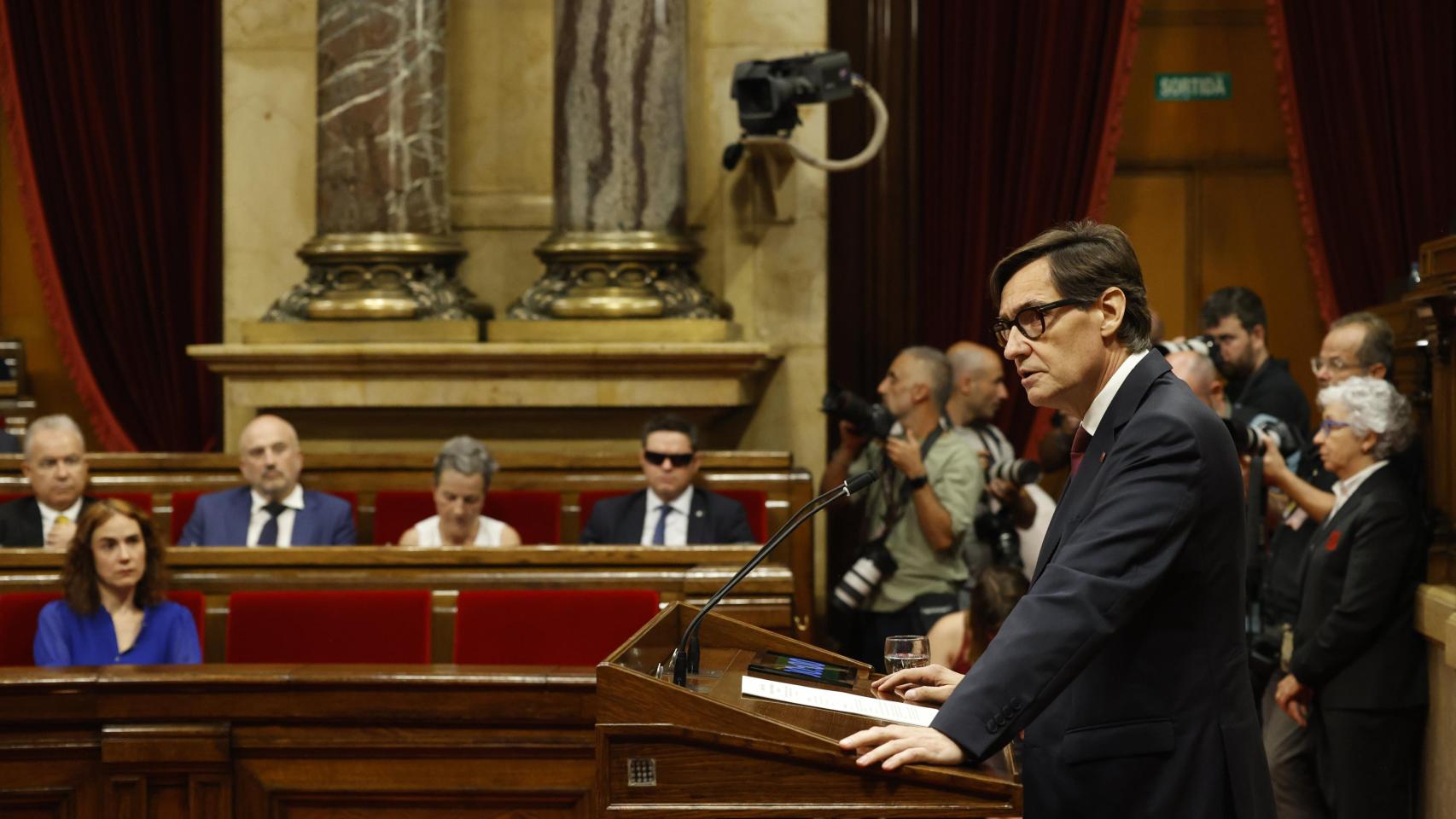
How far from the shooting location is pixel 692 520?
5.08 metres

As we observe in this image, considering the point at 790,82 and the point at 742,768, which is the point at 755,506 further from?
the point at 742,768

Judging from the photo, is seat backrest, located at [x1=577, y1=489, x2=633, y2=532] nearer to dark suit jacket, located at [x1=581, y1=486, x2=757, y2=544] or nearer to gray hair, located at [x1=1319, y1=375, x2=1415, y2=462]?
dark suit jacket, located at [x1=581, y1=486, x2=757, y2=544]

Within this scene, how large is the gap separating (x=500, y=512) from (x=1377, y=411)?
2881 mm

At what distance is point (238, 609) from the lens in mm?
3920

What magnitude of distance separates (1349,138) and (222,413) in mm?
5037

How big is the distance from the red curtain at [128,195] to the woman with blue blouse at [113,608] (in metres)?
3.53

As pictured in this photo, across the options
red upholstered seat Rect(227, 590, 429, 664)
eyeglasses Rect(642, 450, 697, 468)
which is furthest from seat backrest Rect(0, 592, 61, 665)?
eyeglasses Rect(642, 450, 697, 468)

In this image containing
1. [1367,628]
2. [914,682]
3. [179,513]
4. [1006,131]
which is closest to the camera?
[914,682]

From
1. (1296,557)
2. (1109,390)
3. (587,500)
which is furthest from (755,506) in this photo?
(1109,390)

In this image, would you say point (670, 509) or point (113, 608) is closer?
point (113, 608)

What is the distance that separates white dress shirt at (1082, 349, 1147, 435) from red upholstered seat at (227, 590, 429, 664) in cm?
226

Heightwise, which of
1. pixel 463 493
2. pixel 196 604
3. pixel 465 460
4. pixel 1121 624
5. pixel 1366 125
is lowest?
pixel 196 604

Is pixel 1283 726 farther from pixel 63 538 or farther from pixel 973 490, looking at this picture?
pixel 63 538

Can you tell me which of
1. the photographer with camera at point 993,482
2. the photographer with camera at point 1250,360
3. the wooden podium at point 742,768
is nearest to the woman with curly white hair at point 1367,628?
the photographer with camera at point 993,482
